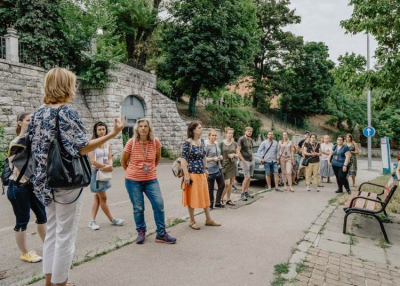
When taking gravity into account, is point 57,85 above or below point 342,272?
above

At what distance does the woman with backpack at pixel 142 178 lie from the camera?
430cm

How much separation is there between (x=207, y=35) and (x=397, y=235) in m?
17.8

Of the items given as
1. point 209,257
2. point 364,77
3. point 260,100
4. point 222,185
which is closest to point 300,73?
point 260,100

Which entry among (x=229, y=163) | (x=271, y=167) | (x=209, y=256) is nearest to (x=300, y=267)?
(x=209, y=256)

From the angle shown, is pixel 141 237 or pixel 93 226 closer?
pixel 141 237

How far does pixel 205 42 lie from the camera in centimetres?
1992

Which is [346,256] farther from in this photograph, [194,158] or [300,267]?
[194,158]

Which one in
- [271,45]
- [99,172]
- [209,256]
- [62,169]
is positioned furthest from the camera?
[271,45]

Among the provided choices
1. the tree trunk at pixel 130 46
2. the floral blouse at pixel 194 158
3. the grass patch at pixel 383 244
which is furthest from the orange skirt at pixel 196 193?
the tree trunk at pixel 130 46

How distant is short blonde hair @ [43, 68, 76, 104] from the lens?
241cm

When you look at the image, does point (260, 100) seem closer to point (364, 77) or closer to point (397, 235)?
point (364, 77)

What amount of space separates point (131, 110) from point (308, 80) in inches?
946

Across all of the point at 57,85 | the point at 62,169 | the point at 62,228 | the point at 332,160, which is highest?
the point at 57,85

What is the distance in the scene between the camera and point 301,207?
702 centimetres
